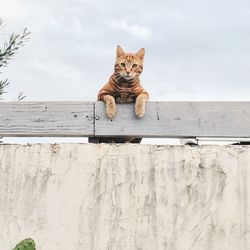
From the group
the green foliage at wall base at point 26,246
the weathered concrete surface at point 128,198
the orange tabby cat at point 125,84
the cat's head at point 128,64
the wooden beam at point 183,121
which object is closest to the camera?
the green foliage at wall base at point 26,246

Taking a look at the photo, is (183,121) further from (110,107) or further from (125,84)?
(125,84)

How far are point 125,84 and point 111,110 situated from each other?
400mm

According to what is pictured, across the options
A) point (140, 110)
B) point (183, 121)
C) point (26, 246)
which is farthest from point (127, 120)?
point (26, 246)

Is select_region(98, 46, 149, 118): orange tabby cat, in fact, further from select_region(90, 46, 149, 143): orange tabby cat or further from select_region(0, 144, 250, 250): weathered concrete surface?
select_region(0, 144, 250, 250): weathered concrete surface

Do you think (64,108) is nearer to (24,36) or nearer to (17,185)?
(17,185)

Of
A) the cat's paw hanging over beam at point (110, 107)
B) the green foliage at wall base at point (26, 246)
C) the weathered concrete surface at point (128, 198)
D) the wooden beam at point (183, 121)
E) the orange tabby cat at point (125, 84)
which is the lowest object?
the green foliage at wall base at point (26, 246)

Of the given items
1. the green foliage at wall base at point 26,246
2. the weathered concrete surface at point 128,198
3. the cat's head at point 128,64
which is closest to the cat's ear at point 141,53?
the cat's head at point 128,64

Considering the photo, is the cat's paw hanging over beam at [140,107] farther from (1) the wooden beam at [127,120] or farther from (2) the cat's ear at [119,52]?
(2) the cat's ear at [119,52]

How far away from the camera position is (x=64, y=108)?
12.2 ft

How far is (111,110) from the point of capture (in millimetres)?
3695

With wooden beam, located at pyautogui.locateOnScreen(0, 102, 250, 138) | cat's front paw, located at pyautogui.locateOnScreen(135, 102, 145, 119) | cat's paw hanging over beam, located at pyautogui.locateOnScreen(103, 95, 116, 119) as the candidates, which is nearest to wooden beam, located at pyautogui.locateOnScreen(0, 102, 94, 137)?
wooden beam, located at pyautogui.locateOnScreen(0, 102, 250, 138)

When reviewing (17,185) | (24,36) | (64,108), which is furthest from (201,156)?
(24,36)

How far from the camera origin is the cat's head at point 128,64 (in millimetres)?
4043

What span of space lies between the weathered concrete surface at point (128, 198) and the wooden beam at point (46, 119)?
12cm
